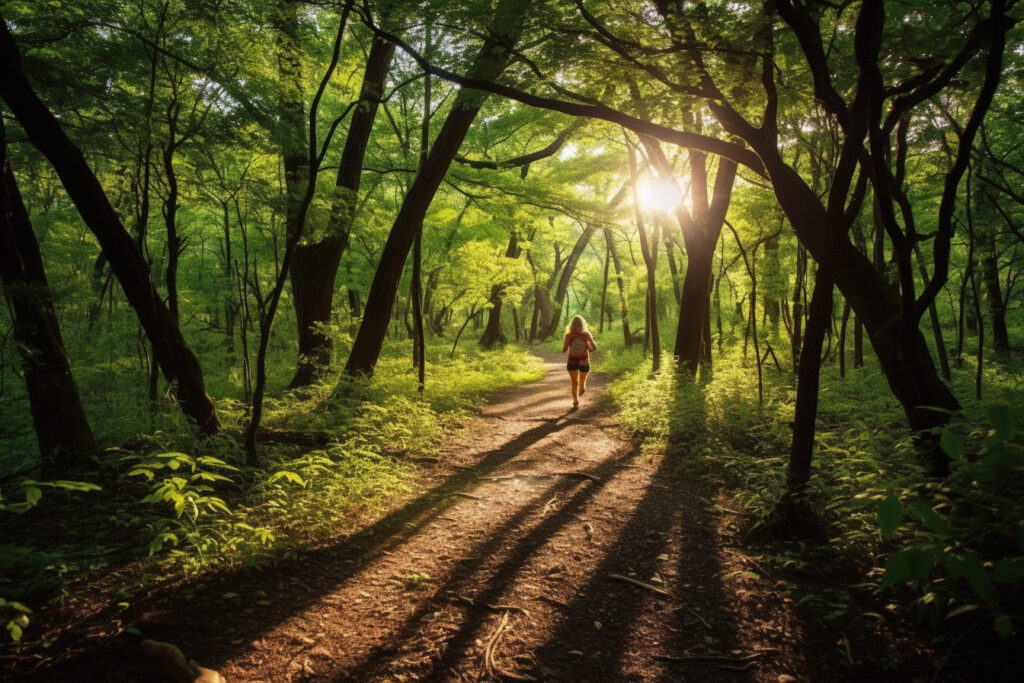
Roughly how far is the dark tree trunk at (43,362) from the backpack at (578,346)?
7033 mm

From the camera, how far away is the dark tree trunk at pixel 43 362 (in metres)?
3.96

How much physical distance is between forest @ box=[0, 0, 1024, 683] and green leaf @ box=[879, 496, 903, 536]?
2 cm

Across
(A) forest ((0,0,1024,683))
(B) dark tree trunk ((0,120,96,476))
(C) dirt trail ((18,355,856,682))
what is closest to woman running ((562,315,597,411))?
(A) forest ((0,0,1024,683))

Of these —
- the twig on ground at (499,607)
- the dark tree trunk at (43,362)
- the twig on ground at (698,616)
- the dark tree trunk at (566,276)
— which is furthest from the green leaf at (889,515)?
the dark tree trunk at (566,276)

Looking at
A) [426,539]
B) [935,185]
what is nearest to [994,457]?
[426,539]

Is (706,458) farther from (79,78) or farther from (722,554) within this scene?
(79,78)

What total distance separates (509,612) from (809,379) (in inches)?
112

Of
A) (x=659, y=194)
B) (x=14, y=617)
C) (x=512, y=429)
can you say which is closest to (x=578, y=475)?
(x=512, y=429)

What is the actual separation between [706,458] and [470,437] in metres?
3.45

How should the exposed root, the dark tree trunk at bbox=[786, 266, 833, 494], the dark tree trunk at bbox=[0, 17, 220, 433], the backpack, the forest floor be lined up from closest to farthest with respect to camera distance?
the forest floor → the exposed root → the dark tree trunk at bbox=[786, 266, 833, 494] → the dark tree trunk at bbox=[0, 17, 220, 433] → the backpack

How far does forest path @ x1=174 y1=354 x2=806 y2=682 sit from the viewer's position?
2.55m

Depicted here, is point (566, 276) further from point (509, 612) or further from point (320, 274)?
point (509, 612)

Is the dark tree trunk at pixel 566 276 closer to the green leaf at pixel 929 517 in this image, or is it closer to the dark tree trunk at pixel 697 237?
the dark tree trunk at pixel 697 237

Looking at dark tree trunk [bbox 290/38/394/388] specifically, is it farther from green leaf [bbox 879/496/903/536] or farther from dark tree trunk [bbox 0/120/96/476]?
green leaf [bbox 879/496/903/536]
